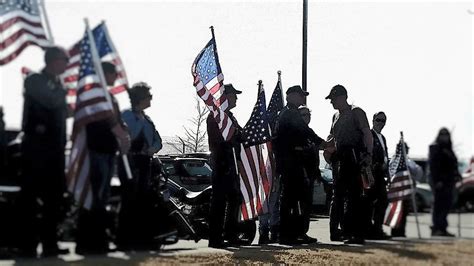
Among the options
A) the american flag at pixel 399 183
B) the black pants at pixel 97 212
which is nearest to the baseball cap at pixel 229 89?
the american flag at pixel 399 183

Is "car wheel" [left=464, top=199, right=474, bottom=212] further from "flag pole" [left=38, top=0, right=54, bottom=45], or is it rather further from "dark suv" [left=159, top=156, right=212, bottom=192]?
"dark suv" [left=159, top=156, right=212, bottom=192]

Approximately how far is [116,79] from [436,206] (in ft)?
6.28

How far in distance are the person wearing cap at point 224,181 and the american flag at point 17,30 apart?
1809 millimetres

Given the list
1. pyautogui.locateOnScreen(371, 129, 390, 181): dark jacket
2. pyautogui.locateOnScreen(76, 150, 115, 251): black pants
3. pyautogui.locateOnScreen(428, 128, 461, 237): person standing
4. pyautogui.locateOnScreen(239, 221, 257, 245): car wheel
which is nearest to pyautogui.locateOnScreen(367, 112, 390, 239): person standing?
pyautogui.locateOnScreen(371, 129, 390, 181): dark jacket

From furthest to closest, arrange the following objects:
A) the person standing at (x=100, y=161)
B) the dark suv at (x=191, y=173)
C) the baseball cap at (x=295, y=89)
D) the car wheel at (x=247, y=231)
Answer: the dark suv at (x=191, y=173)
the car wheel at (x=247, y=231)
the baseball cap at (x=295, y=89)
the person standing at (x=100, y=161)

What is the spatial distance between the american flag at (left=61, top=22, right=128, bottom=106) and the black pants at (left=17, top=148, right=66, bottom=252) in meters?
0.24

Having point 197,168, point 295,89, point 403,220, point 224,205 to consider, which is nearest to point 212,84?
point 295,89

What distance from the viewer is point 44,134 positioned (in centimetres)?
300

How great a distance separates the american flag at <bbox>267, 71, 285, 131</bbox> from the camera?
5219 mm

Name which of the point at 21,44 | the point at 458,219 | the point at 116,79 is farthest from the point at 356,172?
the point at 21,44

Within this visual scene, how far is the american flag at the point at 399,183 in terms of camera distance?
14.1 ft

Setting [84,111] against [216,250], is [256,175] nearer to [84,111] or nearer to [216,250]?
[216,250]

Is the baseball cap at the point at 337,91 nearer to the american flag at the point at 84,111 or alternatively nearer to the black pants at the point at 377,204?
the black pants at the point at 377,204

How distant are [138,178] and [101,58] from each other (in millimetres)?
652
